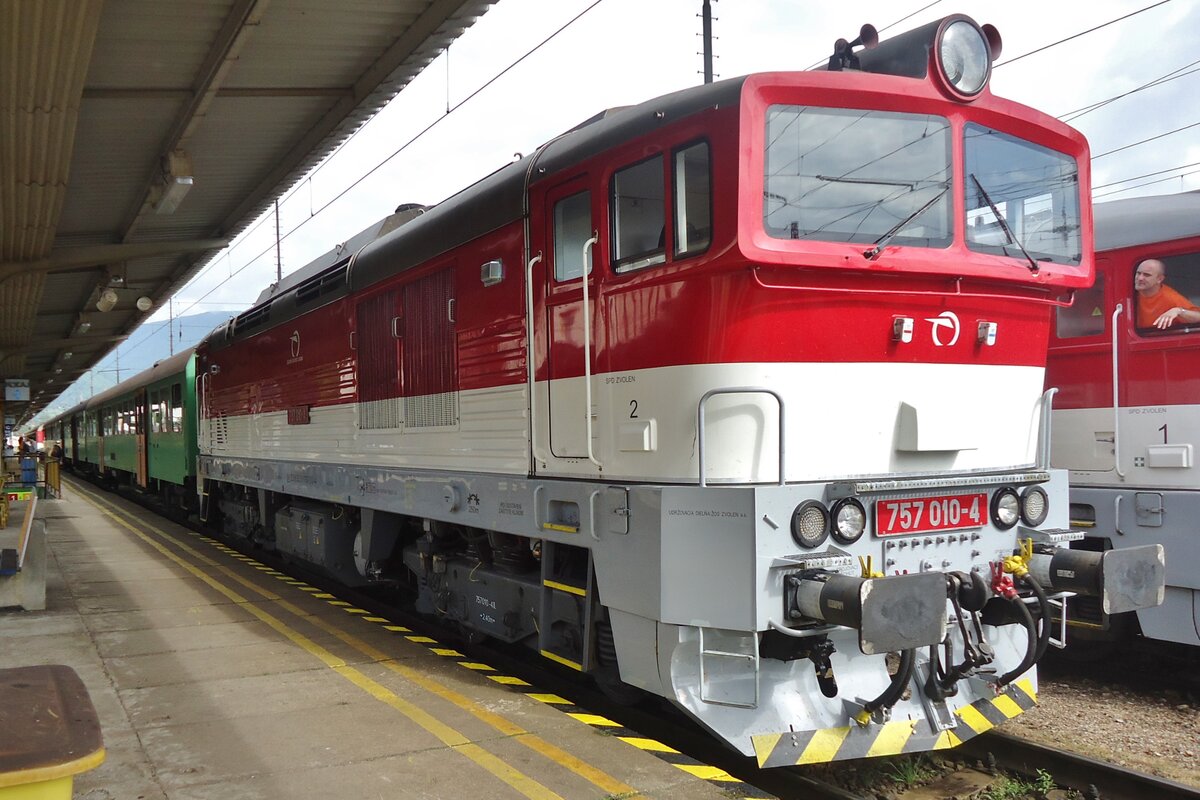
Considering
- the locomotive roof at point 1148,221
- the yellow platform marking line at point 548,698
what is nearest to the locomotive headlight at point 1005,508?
the yellow platform marking line at point 548,698

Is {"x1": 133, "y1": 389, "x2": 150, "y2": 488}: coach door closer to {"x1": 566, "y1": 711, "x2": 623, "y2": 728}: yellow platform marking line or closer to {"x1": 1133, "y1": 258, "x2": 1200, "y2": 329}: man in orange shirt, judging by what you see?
{"x1": 566, "y1": 711, "x2": 623, "y2": 728}: yellow platform marking line

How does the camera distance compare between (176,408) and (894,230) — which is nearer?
(894,230)

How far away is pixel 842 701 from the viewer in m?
4.40

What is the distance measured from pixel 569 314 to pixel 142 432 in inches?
724

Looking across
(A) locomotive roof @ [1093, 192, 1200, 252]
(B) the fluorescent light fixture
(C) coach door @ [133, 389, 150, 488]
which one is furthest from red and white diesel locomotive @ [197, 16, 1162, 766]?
(C) coach door @ [133, 389, 150, 488]

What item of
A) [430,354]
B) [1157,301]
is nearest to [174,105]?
[430,354]

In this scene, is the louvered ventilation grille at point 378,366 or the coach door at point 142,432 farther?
the coach door at point 142,432

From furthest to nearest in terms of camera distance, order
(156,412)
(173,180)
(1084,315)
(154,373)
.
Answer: (154,373)
(156,412)
(173,180)
(1084,315)

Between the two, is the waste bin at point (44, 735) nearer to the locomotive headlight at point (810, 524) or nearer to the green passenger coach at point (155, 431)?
the locomotive headlight at point (810, 524)

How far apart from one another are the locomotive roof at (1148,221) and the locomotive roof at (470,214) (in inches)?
158

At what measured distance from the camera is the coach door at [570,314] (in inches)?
195

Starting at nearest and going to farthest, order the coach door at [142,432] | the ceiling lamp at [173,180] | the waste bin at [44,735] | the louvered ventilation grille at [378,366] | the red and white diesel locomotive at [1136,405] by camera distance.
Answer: the waste bin at [44,735] → the red and white diesel locomotive at [1136,405] → the louvered ventilation grille at [378,366] → the ceiling lamp at [173,180] → the coach door at [142,432]

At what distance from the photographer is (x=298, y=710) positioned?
5.25 m

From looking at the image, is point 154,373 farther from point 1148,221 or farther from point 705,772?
point 1148,221
